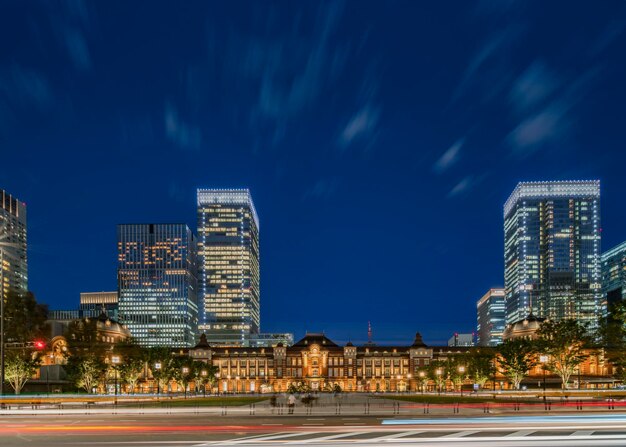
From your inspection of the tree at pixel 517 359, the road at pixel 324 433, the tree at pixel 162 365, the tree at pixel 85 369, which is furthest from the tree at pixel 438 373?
the road at pixel 324 433

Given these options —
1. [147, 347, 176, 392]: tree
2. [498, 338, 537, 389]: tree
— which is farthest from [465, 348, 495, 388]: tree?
[147, 347, 176, 392]: tree

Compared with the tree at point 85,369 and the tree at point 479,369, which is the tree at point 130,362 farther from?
the tree at point 479,369

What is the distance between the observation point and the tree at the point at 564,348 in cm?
9362

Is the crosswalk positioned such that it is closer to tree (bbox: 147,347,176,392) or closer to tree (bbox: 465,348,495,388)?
tree (bbox: 147,347,176,392)

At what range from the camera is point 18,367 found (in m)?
85.9

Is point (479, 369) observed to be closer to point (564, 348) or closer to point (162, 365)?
point (564, 348)

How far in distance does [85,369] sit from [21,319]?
12.3 metres

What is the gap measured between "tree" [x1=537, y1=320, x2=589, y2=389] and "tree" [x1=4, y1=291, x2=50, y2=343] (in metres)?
73.9

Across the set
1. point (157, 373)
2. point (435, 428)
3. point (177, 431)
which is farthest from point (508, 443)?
point (157, 373)

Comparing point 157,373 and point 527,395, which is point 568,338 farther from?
point 157,373

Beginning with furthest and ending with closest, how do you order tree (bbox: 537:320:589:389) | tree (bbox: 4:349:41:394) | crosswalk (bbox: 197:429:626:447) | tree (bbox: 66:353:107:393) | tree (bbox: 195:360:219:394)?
tree (bbox: 195:360:219:394)
tree (bbox: 66:353:107:393)
tree (bbox: 537:320:589:389)
tree (bbox: 4:349:41:394)
crosswalk (bbox: 197:429:626:447)

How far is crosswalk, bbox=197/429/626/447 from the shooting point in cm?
2708

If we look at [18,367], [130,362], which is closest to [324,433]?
[18,367]

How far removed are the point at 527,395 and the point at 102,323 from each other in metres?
115
